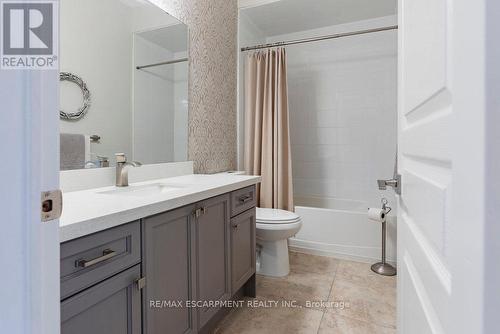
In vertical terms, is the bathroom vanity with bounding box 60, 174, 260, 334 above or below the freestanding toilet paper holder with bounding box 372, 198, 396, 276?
above

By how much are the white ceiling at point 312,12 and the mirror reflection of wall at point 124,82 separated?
1.20 metres

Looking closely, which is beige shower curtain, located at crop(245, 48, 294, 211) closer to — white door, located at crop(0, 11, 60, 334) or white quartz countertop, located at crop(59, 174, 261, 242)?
white quartz countertop, located at crop(59, 174, 261, 242)

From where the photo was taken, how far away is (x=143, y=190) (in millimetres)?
1509

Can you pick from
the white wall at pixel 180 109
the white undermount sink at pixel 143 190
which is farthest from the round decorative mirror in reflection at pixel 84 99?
the white wall at pixel 180 109

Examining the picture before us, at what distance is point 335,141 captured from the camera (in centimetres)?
327

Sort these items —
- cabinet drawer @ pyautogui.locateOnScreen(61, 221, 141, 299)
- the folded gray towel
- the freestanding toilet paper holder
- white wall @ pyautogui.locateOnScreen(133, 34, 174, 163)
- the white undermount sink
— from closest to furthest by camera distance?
cabinet drawer @ pyautogui.locateOnScreen(61, 221, 141, 299)
the folded gray towel
the white undermount sink
white wall @ pyautogui.locateOnScreen(133, 34, 174, 163)
the freestanding toilet paper holder

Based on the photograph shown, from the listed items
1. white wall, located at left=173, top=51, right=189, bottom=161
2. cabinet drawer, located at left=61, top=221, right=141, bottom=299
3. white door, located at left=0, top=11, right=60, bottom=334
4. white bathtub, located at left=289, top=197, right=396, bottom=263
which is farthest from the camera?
white bathtub, located at left=289, top=197, right=396, bottom=263

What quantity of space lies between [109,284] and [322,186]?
9.26 feet

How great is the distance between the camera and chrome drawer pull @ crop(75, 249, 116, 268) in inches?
30.0

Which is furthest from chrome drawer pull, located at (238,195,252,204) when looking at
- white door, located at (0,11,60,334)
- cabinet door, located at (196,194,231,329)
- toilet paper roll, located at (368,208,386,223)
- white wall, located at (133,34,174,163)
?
white door, located at (0,11,60,334)

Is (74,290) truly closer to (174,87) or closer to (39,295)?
(39,295)

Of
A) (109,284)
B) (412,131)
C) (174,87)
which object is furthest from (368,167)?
(109,284)

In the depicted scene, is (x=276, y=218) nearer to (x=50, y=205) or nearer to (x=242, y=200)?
(x=242, y=200)

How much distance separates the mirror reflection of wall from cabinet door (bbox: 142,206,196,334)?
0.58 m
